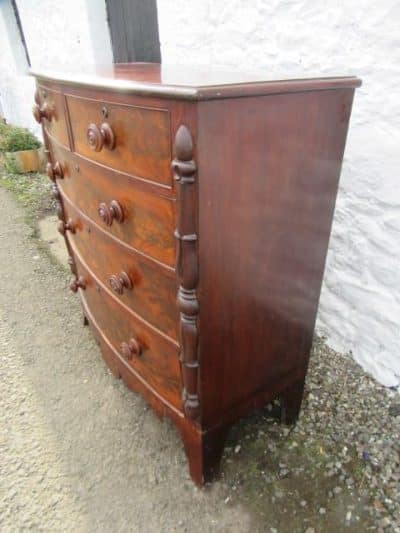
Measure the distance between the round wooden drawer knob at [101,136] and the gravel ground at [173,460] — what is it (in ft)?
4.22

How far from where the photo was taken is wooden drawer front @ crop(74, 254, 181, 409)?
1.31m

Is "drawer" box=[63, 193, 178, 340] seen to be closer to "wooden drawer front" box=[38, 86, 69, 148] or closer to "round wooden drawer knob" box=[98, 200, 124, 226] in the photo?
"round wooden drawer knob" box=[98, 200, 124, 226]

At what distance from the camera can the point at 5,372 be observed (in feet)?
7.06

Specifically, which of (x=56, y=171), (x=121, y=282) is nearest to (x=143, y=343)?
(x=121, y=282)

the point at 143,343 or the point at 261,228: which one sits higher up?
the point at 261,228

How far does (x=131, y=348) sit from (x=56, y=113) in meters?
0.95

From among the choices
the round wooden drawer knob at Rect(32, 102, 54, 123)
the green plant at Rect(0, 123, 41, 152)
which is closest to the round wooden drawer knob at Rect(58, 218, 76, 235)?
the round wooden drawer knob at Rect(32, 102, 54, 123)

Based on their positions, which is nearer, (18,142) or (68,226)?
(68,226)

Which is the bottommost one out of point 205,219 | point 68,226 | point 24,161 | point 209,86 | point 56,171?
point 24,161

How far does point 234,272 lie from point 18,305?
212 cm

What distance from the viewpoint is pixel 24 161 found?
517 cm

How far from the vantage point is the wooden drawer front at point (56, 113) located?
1.43 metres

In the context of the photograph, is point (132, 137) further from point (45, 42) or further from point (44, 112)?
point (45, 42)

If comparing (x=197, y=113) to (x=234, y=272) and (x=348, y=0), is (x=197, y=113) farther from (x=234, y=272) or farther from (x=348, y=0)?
(x=348, y=0)
